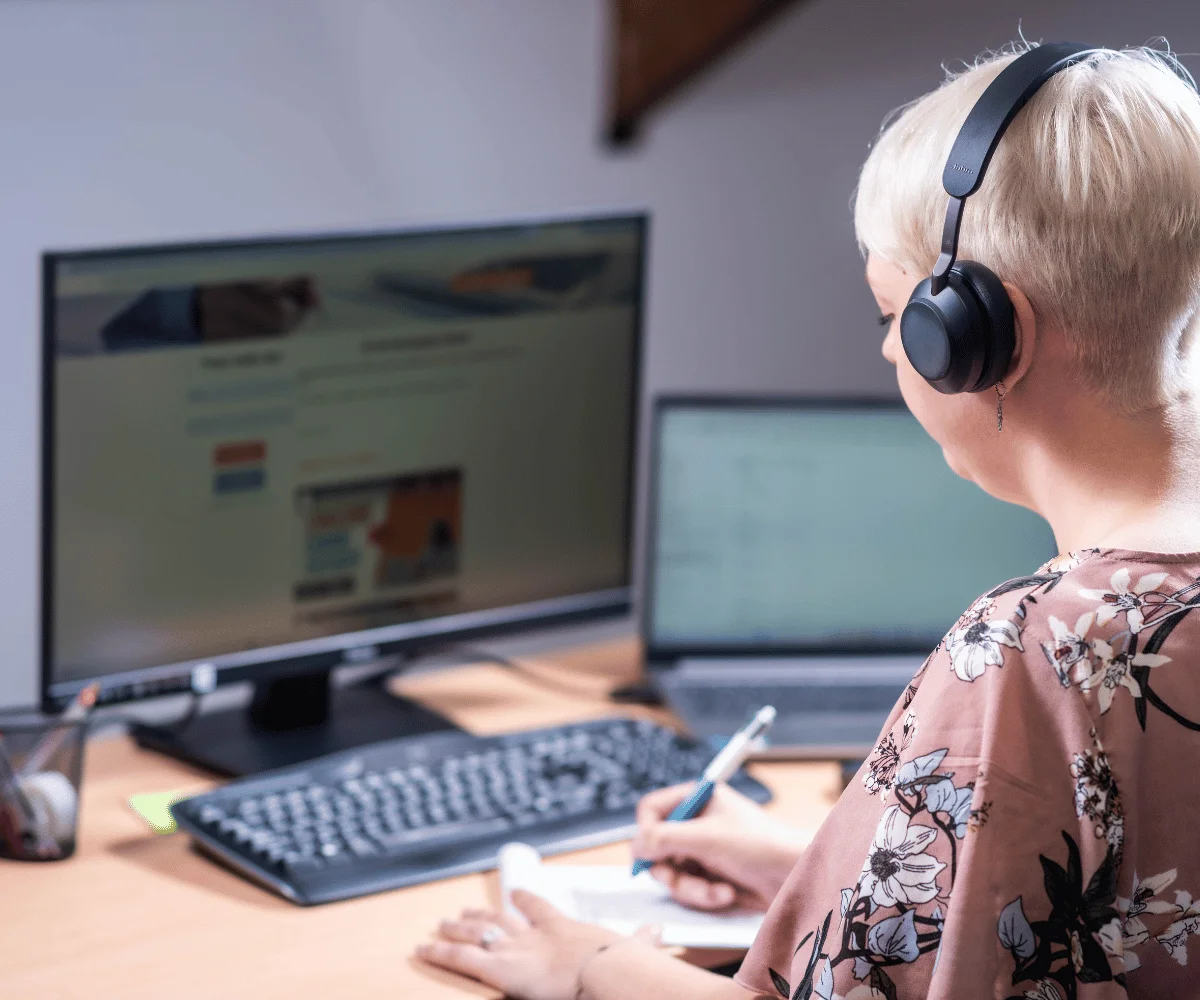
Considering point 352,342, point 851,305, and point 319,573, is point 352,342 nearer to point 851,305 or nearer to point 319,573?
point 319,573

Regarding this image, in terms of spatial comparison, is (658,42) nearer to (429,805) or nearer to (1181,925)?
(429,805)

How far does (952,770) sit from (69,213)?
940 mm

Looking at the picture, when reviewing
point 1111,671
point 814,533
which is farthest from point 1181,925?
point 814,533

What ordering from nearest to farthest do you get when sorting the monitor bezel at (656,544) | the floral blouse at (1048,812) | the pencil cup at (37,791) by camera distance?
the floral blouse at (1048,812)
the pencil cup at (37,791)
the monitor bezel at (656,544)

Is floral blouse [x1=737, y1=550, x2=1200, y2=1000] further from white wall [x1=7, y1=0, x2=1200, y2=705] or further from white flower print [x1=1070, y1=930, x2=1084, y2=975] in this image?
white wall [x1=7, y1=0, x2=1200, y2=705]

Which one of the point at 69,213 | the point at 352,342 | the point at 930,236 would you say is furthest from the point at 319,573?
the point at 930,236

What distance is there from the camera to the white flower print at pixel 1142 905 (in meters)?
0.79

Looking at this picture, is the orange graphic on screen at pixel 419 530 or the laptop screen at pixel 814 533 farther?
the laptop screen at pixel 814 533

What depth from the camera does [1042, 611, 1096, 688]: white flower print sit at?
771 millimetres

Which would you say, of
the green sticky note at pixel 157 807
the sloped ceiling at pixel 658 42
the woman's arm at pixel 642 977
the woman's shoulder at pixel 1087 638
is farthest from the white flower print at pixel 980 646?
the sloped ceiling at pixel 658 42

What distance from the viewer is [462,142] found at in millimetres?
1554

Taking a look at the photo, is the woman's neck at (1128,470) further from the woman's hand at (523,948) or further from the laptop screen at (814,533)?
the laptop screen at (814,533)

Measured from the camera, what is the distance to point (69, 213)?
135cm

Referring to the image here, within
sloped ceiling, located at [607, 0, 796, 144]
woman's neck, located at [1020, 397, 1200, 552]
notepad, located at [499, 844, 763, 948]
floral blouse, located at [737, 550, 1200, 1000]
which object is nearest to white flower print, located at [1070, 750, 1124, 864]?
floral blouse, located at [737, 550, 1200, 1000]
